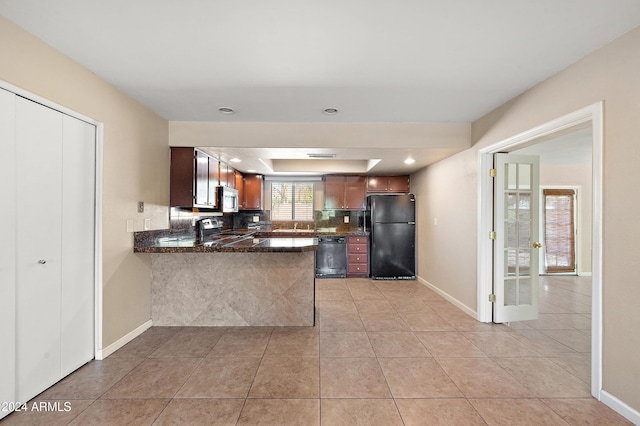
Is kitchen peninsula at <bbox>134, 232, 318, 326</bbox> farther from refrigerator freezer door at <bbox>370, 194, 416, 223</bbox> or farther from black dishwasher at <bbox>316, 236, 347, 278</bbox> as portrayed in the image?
refrigerator freezer door at <bbox>370, 194, 416, 223</bbox>

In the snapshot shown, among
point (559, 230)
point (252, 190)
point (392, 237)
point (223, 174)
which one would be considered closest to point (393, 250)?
point (392, 237)

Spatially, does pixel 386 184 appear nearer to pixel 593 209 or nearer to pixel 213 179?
pixel 213 179

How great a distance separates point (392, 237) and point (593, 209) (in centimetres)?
376

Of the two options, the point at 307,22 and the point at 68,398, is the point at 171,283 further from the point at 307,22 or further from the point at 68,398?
the point at 307,22

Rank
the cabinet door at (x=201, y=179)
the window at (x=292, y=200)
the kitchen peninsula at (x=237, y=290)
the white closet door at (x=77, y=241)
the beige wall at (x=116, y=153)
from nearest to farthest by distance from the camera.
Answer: the beige wall at (x=116, y=153)
the white closet door at (x=77, y=241)
the kitchen peninsula at (x=237, y=290)
the cabinet door at (x=201, y=179)
the window at (x=292, y=200)

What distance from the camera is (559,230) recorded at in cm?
623

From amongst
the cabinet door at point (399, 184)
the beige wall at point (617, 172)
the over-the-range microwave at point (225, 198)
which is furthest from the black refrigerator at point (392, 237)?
the beige wall at point (617, 172)

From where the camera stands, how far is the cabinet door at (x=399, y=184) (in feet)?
20.1

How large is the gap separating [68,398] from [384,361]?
92.4 inches

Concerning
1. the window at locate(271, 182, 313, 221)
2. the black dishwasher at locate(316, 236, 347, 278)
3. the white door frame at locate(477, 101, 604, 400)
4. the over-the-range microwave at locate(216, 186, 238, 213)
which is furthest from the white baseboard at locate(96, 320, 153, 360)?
the white door frame at locate(477, 101, 604, 400)

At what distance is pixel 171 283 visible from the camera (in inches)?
132

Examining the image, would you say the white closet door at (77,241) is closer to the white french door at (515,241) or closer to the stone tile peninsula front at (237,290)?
the stone tile peninsula front at (237,290)

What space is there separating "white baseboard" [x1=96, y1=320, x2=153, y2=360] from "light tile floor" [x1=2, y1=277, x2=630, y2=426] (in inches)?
2.2

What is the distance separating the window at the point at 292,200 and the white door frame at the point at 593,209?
3742mm
